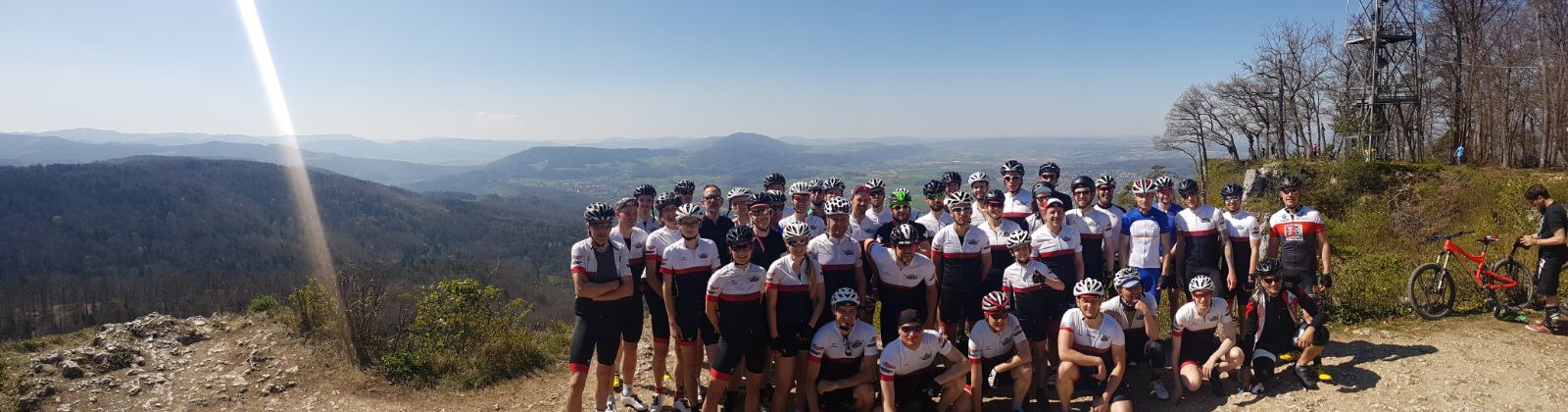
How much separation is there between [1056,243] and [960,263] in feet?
3.71

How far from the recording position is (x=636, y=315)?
22.0ft

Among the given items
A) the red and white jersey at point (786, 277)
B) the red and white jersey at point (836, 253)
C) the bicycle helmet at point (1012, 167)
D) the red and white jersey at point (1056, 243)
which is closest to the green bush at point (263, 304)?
the red and white jersey at point (786, 277)

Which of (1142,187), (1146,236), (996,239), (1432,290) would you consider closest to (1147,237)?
(1146,236)

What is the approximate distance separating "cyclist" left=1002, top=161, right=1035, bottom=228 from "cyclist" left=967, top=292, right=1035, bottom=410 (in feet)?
7.41

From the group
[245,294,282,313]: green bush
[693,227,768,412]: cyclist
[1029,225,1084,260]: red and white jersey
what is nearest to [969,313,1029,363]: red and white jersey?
[1029,225,1084,260]: red and white jersey

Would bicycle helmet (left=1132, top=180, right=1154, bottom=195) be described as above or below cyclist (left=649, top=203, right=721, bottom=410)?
above

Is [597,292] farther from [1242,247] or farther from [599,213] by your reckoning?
[1242,247]

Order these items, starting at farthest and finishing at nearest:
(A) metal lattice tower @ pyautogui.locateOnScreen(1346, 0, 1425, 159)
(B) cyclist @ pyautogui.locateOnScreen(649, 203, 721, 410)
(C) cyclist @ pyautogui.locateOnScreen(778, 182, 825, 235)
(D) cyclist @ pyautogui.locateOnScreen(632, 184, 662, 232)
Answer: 1. (A) metal lattice tower @ pyautogui.locateOnScreen(1346, 0, 1425, 159)
2. (D) cyclist @ pyautogui.locateOnScreen(632, 184, 662, 232)
3. (C) cyclist @ pyautogui.locateOnScreen(778, 182, 825, 235)
4. (B) cyclist @ pyautogui.locateOnScreen(649, 203, 721, 410)

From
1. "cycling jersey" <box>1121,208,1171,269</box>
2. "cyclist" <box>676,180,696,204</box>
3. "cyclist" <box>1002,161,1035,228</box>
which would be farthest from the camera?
"cyclist" <box>676,180,696,204</box>

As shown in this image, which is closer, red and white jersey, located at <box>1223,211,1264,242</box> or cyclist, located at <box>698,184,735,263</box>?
red and white jersey, located at <box>1223,211,1264,242</box>

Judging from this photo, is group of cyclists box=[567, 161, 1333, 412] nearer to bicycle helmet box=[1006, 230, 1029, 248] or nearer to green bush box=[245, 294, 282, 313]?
bicycle helmet box=[1006, 230, 1029, 248]

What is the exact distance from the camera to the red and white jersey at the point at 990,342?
6051mm

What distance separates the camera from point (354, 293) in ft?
32.4

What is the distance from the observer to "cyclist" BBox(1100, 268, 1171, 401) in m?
6.10
